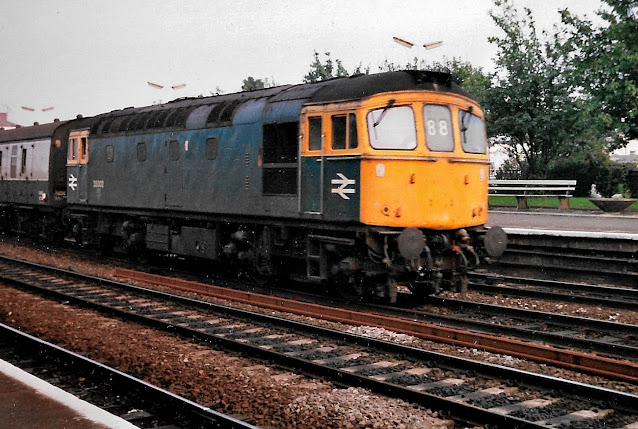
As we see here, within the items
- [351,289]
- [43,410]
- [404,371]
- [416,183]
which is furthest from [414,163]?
[43,410]

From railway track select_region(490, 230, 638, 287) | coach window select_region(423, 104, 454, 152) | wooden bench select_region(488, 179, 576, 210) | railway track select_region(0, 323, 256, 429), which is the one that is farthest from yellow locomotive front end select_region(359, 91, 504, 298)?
wooden bench select_region(488, 179, 576, 210)

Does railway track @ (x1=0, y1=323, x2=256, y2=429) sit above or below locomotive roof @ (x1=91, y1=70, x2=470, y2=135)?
below

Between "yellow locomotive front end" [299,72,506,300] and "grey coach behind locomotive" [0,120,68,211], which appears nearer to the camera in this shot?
"yellow locomotive front end" [299,72,506,300]

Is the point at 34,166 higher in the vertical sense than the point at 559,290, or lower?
higher

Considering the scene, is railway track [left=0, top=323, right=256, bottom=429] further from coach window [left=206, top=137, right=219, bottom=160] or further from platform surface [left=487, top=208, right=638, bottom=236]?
platform surface [left=487, top=208, right=638, bottom=236]

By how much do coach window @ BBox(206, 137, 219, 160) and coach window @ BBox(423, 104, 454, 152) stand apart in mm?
5129

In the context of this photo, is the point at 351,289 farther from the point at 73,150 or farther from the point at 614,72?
the point at 614,72

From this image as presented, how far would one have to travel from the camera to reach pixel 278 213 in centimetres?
1395

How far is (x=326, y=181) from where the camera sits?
504 inches

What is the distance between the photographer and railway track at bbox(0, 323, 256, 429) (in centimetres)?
677

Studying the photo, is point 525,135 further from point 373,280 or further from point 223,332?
point 223,332

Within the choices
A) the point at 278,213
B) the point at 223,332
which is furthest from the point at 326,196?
the point at 223,332

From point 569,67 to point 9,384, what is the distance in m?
27.9

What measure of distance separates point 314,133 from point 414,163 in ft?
6.70
